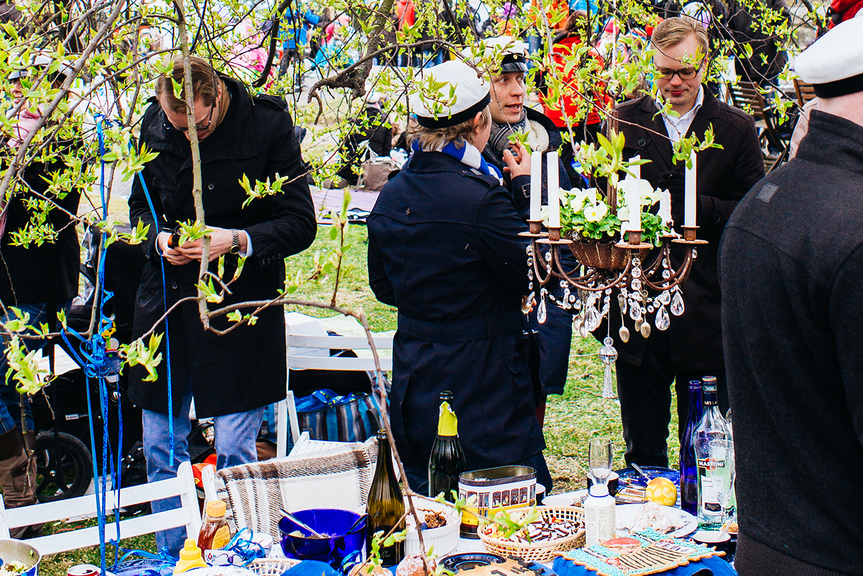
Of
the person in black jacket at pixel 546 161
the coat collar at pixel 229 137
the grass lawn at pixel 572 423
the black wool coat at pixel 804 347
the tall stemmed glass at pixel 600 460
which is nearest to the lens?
the black wool coat at pixel 804 347

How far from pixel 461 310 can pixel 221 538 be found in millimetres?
974

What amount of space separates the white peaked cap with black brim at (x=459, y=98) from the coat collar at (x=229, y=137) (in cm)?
67

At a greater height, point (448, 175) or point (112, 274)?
point (448, 175)

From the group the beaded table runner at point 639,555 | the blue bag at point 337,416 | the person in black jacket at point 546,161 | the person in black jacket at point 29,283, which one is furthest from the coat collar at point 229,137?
the beaded table runner at point 639,555

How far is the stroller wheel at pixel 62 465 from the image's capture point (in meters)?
3.70

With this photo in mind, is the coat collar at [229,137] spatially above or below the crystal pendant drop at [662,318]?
above

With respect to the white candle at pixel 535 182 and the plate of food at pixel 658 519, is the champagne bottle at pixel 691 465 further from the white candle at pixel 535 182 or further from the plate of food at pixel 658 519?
the white candle at pixel 535 182

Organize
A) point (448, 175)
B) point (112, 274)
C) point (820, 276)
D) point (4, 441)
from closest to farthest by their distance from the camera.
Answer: point (820, 276) → point (448, 175) → point (4, 441) → point (112, 274)

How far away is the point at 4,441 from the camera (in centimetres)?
330

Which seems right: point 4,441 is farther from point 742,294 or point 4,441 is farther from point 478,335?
point 742,294

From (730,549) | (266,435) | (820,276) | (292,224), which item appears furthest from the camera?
(266,435)

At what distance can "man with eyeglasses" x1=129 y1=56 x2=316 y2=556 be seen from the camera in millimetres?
2832

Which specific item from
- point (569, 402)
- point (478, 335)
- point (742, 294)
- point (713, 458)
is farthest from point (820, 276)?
point (569, 402)

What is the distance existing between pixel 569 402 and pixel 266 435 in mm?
2115
